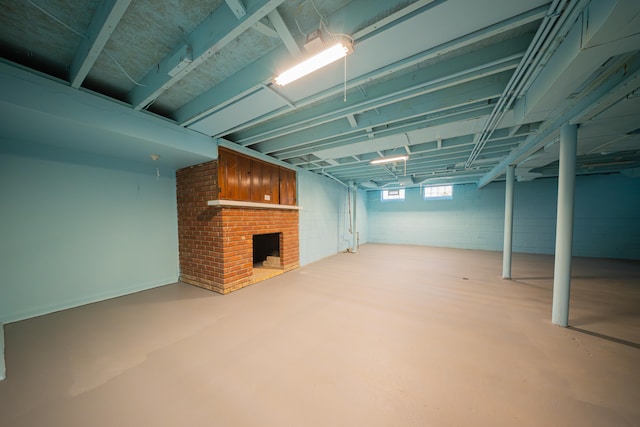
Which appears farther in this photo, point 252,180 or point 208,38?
point 252,180

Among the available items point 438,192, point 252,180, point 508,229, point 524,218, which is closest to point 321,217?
point 252,180

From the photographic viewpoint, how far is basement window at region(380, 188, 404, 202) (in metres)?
8.61

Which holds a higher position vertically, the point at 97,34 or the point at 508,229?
the point at 97,34

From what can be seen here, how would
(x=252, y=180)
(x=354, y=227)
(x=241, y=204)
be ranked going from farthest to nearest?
(x=354, y=227)
(x=252, y=180)
(x=241, y=204)

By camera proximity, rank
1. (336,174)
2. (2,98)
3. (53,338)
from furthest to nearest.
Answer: (336,174), (53,338), (2,98)

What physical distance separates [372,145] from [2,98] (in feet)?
13.2

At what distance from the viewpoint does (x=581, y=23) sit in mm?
1242

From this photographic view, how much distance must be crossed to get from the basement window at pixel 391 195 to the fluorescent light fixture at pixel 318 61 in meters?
7.85

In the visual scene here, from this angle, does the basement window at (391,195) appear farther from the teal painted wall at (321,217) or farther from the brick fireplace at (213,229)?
the brick fireplace at (213,229)

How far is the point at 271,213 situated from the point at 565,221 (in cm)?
428

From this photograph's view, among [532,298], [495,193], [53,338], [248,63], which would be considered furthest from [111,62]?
[495,193]

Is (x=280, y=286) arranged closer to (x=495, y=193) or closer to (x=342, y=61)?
(x=342, y=61)

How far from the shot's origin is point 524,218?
680cm

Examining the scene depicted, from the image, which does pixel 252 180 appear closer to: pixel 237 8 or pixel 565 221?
pixel 237 8
